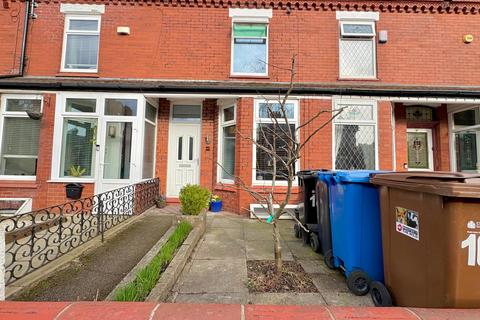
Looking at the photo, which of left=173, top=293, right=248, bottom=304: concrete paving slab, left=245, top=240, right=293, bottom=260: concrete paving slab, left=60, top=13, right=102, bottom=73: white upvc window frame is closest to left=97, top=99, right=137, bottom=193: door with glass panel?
left=60, top=13, right=102, bottom=73: white upvc window frame

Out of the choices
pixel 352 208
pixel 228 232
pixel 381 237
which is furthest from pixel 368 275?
pixel 228 232

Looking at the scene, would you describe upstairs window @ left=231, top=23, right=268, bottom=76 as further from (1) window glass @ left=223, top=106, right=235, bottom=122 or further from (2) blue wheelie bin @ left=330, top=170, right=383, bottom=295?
(2) blue wheelie bin @ left=330, top=170, right=383, bottom=295

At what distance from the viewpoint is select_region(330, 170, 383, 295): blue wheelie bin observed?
9.72 feet

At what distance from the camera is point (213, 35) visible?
798cm

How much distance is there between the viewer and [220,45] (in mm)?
7953

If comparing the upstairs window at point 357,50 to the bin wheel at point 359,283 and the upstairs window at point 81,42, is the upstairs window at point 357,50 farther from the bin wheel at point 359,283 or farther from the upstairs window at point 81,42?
the upstairs window at point 81,42

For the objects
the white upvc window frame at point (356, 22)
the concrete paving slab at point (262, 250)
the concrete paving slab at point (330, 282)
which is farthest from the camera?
→ the white upvc window frame at point (356, 22)

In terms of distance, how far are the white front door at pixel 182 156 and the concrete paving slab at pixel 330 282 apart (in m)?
5.49

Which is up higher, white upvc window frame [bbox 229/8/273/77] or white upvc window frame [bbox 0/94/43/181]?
white upvc window frame [bbox 229/8/273/77]

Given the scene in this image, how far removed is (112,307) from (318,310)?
1.54 metres

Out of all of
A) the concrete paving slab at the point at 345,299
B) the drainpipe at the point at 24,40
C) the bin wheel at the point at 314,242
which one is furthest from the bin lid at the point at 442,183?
the drainpipe at the point at 24,40

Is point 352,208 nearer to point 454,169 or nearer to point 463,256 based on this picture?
point 463,256

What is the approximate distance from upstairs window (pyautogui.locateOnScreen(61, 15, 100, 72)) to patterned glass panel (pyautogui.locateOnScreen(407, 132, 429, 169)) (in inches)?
393

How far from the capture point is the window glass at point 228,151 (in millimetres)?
7863
